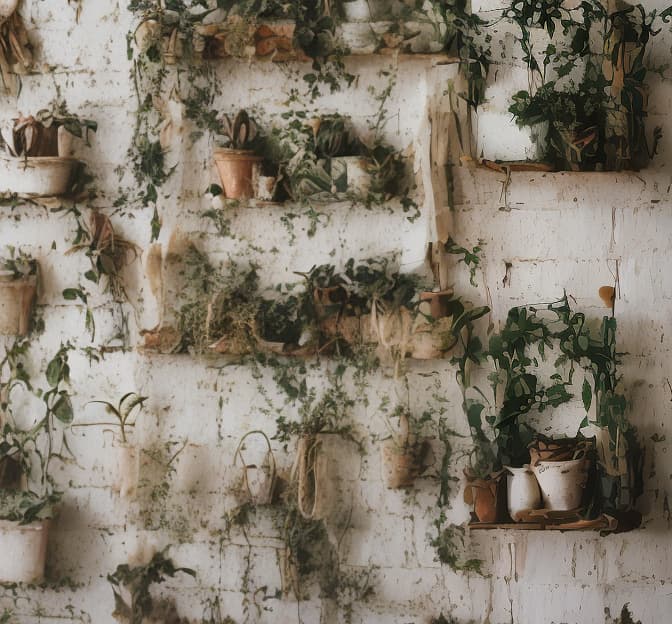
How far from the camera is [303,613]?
2764 mm

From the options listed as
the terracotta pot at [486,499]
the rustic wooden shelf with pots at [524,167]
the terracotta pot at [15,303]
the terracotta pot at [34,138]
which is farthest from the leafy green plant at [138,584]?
the rustic wooden shelf with pots at [524,167]

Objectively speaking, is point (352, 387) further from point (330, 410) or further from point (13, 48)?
point (13, 48)

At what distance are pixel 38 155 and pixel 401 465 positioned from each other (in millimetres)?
1732

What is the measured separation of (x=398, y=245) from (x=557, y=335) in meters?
0.64

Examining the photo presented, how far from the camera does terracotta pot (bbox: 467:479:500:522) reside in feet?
8.44

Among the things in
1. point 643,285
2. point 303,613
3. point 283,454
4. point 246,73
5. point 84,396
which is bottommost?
point 303,613

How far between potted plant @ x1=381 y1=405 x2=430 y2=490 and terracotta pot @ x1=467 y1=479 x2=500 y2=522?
0.23 metres

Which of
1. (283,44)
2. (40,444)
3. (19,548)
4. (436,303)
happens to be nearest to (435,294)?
(436,303)

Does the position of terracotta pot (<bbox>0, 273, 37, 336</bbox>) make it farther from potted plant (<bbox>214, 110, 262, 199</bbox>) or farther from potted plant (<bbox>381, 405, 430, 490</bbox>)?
potted plant (<bbox>381, 405, 430, 490</bbox>)

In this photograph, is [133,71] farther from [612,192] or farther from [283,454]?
[612,192]

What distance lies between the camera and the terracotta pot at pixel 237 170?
→ 2.67m

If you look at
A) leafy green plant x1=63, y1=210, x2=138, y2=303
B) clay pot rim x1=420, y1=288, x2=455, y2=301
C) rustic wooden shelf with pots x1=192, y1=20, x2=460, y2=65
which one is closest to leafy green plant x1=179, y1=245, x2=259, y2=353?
leafy green plant x1=63, y1=210, x2=138, y2=303

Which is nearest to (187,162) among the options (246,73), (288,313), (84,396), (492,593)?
(246,73)

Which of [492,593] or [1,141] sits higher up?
[1,141]
